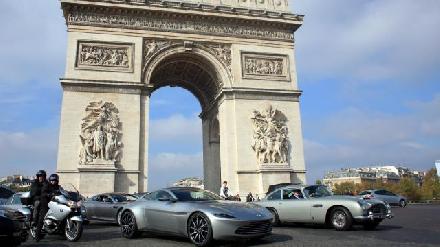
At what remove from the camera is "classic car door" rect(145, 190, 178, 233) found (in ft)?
28.2

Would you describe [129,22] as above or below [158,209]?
above

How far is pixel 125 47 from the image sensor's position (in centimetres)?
2317

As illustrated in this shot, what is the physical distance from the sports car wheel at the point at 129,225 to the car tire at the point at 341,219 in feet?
16.3

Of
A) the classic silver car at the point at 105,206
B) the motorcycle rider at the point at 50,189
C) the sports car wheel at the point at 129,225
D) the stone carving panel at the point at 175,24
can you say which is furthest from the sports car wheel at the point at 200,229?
the stone carving panel at the point at 175,24

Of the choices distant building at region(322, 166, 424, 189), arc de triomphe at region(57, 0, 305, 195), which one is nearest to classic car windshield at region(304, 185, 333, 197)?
arc de triomphe at region(57, 0, 305, 195)

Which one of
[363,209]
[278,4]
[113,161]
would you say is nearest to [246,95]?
[278,4]

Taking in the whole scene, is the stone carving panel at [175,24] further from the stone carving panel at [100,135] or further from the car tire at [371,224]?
the car tire at [371,224]

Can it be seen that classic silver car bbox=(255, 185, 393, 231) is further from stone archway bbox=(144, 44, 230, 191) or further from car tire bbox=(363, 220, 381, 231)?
stone archway bbox=(144, 44, 230, 191)

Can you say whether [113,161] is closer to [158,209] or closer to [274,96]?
[274,96]

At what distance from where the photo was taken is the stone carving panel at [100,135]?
20.9 metres

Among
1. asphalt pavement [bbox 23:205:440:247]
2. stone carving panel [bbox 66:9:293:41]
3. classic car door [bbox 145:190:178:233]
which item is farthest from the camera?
stone carving panel [bbox 66:9:293:41]

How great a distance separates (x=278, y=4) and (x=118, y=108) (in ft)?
39.6

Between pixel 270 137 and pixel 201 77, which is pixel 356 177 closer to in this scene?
pixel 201 77

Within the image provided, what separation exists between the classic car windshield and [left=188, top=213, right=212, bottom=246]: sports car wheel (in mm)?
4641
